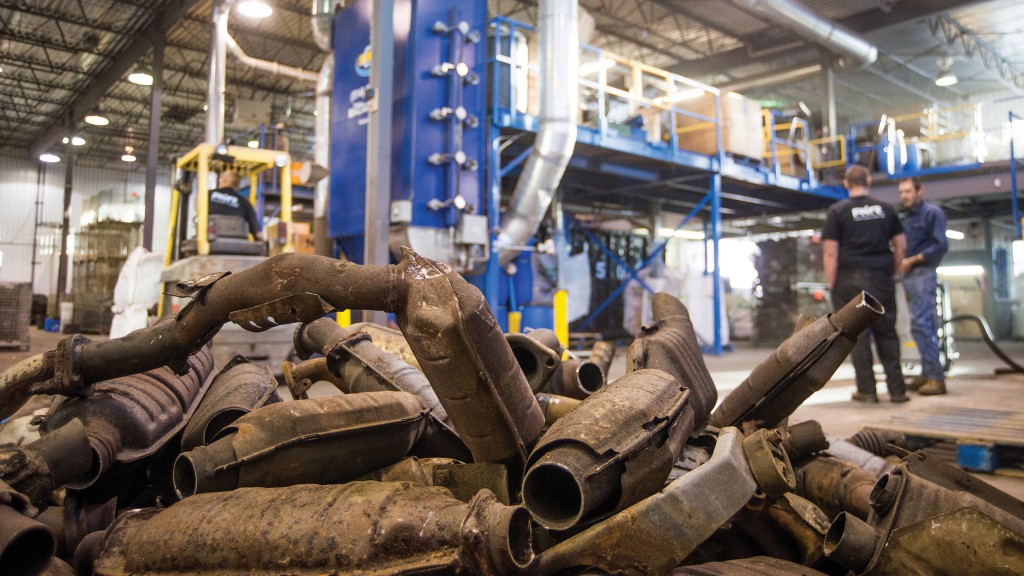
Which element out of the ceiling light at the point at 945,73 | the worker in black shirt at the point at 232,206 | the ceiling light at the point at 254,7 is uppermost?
the ceiling light at the point at 945,73

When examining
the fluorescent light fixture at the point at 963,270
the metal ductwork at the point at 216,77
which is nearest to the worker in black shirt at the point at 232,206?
the metal ductwork at the point at 216,77

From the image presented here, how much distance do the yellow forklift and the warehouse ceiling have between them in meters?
6.73

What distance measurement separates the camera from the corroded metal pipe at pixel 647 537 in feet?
4.09

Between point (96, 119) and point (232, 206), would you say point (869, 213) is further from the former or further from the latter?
point (96, 119)

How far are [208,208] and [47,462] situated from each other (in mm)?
5040

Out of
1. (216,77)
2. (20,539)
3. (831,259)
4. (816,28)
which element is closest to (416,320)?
Answer: (20,539)

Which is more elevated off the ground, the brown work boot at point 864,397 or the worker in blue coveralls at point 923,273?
the worker in blue coveralls at point 923,273

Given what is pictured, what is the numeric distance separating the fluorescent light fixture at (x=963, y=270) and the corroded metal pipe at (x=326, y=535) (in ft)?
67.1

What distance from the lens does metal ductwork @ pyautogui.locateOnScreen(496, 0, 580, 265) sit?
6559mm

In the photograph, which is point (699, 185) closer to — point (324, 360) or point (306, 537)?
point (324, 360)

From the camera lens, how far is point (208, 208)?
610 cm

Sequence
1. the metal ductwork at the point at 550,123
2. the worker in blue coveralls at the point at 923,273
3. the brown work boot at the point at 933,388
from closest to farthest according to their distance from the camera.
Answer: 1. the brown work boot at the point at 933,388
2. the worker in blue coveralls at the point at 923,273
3. the metal ductwork at the point at 550,123

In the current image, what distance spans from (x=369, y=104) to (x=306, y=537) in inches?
203

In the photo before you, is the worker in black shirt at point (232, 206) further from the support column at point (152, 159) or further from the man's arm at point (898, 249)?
the support column at point (152, 159)
